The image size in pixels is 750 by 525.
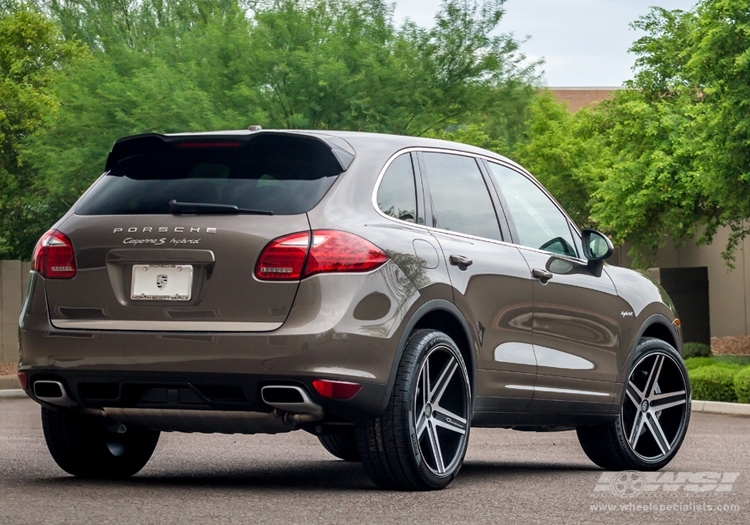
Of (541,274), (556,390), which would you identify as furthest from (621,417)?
(541,274)

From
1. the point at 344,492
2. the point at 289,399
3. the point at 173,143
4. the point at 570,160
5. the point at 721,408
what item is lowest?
the point at 721,408

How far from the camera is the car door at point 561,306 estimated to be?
8172 millimetres

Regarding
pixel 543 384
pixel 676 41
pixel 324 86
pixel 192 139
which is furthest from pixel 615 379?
pixel 676 41

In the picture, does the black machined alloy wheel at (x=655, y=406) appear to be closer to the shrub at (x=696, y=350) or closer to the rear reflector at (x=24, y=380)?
the rear reflector at (x=24, y=380)

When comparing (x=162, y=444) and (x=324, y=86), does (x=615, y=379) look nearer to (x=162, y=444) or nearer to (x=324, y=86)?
(x=162, y=444)

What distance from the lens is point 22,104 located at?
29672 mm

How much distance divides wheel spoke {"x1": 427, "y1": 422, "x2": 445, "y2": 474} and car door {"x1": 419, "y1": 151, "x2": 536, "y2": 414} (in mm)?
485

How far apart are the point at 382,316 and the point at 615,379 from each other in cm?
263

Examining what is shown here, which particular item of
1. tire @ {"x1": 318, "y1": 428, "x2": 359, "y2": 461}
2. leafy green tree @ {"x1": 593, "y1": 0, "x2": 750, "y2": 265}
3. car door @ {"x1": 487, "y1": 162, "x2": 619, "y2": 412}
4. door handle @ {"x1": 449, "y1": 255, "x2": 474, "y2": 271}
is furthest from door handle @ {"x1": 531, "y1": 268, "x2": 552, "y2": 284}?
leafy green tree @ {"x1": 593, "y1": 0, "x2": 750, "y2": 265}

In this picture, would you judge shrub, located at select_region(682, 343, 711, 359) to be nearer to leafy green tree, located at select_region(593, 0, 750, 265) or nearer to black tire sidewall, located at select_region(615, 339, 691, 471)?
leafy green tree, located at select_region(593, 0, 750, 265)

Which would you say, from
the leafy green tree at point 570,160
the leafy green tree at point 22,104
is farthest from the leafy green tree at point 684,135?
the leafy green tree at point 22,104

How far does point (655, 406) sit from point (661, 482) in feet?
3.83

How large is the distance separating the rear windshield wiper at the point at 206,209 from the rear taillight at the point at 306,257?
0.74ft

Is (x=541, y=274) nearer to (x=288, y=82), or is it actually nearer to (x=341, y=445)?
(x=341, y=445)
